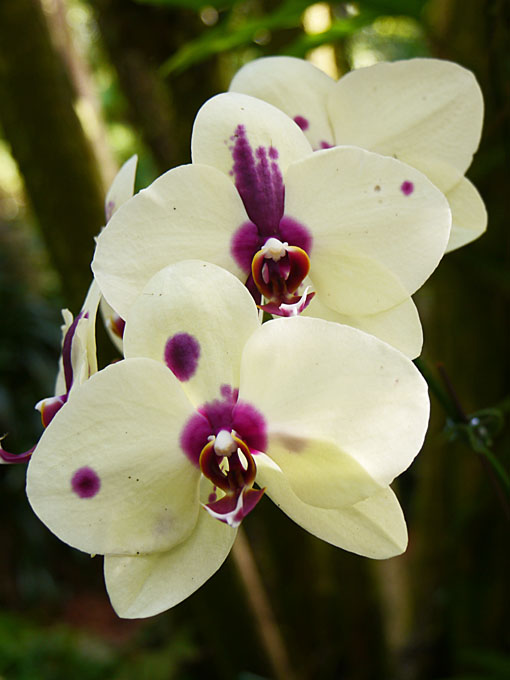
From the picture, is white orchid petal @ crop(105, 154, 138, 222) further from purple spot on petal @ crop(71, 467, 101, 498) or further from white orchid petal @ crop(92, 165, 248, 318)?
purple spot on petal @ crop(71, 467, 101, 498)

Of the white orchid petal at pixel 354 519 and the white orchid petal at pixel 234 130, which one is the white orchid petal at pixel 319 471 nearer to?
the white orchid petal at pixel 354 519

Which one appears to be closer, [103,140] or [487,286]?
[487,286]

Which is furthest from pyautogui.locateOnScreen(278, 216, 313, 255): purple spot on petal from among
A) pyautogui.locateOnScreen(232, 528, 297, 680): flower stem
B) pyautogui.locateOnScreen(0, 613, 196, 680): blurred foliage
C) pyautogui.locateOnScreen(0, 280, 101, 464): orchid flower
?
pyautogui.locateOnScreen(0, 613, 196, 680): blurred foliage

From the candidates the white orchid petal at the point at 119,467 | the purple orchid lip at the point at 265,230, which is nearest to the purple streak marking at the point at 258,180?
the purple orchid lip at the point at 265,230

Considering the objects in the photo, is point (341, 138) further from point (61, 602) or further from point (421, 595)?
point (61, 602)

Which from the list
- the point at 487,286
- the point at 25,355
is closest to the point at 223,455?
the point at 487,286

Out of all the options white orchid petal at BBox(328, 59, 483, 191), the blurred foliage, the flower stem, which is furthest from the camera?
the blurred foliage
